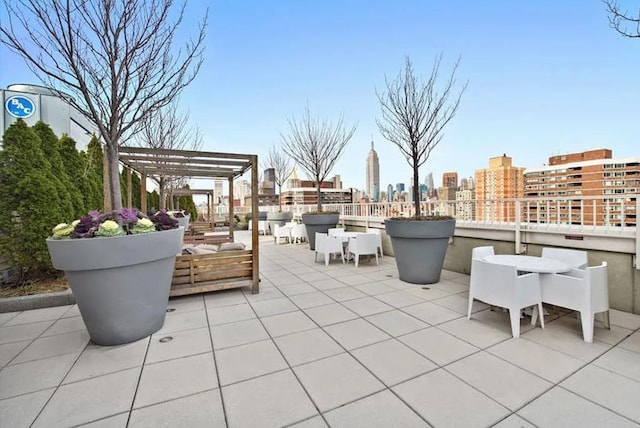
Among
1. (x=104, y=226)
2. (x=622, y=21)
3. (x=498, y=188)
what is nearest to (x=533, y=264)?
(x=622, y=21)

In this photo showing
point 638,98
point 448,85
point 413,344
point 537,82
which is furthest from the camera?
point 537,82

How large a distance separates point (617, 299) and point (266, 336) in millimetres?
3793

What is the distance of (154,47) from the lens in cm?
291

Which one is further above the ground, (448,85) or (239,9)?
(239,9)

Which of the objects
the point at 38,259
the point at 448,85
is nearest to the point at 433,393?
the point at 448,85

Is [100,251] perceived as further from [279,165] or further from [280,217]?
[279,165]

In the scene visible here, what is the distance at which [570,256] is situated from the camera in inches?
119

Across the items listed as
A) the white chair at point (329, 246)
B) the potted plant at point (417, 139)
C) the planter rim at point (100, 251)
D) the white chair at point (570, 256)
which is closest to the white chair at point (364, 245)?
the white chair at point (329, 246)

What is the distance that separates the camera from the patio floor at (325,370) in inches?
57.7

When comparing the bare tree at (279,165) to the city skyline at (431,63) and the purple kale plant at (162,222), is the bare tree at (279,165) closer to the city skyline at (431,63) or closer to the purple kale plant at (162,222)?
the city skyline at (431,63)

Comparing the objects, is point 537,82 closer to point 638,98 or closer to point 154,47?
point 638,98

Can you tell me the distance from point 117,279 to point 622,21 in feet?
15.6

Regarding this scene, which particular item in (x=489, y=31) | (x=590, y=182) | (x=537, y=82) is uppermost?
(x=489, y=31)

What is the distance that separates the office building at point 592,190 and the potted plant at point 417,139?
133cm
